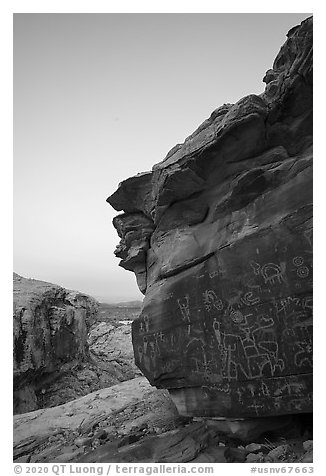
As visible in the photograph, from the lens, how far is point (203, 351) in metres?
8.78

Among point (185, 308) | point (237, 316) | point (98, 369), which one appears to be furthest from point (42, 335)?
point (237, 316)

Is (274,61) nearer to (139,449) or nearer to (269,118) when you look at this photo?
(269,118)

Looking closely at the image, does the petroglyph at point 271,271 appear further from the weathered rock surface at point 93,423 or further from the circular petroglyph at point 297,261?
the weathered rock surface at point 93,423

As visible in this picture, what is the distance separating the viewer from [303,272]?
7.17 meters

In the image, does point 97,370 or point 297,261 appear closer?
point 297,261

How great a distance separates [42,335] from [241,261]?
18282mm

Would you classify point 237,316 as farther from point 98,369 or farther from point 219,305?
point 98,369

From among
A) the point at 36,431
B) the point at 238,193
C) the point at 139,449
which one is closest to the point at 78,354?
the point at 36,431

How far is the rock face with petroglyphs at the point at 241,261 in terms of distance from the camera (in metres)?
7.33

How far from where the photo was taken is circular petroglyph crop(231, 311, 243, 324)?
8.05 metres

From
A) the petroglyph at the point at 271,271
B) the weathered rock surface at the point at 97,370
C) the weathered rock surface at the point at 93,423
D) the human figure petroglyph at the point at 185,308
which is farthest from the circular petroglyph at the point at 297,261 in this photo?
the weathered rock surface at the point at 97,370

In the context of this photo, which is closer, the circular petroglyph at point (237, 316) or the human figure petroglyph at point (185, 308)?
the circular petroglyph at point (237, 316)

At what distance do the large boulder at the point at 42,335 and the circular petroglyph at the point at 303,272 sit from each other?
17912mm

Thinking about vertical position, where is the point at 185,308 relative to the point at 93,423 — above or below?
above
